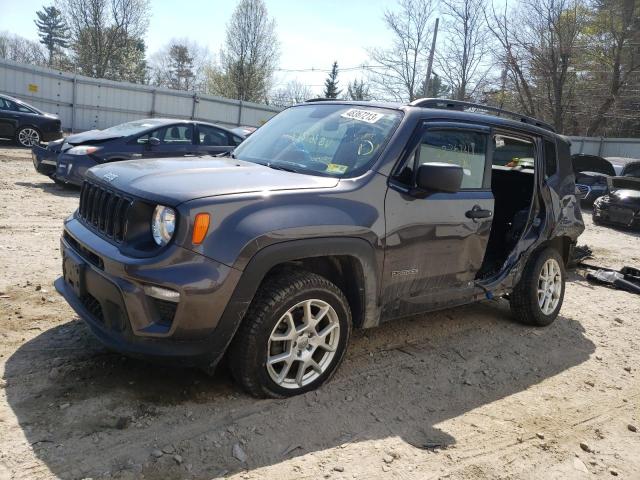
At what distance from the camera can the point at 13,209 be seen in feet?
25.1

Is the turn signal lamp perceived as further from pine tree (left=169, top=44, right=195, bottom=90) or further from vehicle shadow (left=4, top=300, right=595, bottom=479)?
pine tree (left=169, top=44, right=195, bottom=90)

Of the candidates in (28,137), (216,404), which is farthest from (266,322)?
(28,137)

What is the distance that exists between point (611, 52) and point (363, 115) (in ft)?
88.8

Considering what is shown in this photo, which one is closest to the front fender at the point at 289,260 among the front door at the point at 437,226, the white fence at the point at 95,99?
the front door at the point at 437,226

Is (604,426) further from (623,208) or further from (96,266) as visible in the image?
(623,208)

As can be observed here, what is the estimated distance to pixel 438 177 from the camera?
3467 millimetres

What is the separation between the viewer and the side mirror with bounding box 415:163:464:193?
3.47 m

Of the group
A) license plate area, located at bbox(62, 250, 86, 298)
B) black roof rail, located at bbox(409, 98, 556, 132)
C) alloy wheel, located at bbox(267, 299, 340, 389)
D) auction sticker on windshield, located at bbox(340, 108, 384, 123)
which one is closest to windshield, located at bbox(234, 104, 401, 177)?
auction sticker on windshield, located at bbox(340, 108, 384, 123)

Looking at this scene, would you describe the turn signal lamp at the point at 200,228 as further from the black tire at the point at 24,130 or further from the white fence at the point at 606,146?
the white fence at the point at 606,146

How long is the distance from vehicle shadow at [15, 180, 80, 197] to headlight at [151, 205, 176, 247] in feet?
23.8

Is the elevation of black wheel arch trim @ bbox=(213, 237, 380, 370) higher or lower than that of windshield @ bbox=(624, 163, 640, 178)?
lower

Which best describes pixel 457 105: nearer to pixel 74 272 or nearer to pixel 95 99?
pixel 74 272

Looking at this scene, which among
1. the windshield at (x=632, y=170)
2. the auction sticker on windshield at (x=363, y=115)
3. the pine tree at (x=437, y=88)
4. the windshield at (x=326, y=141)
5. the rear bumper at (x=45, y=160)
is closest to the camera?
the windshield at (x=326, y=141)

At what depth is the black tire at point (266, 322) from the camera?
2.97m
